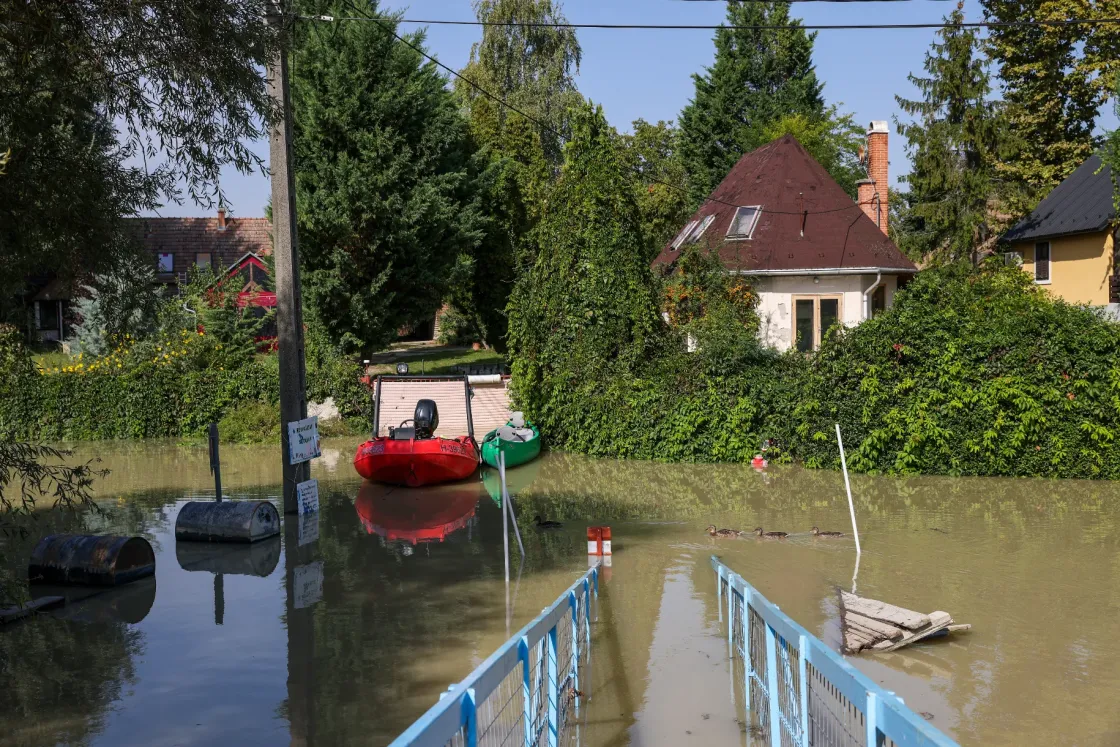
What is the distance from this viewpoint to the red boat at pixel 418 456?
63.7 ft

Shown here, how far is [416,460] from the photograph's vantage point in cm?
1945

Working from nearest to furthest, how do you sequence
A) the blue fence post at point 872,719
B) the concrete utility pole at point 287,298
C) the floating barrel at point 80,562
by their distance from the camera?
the blue fence post at point 872,719
the floating barrel at point 80,562
the concrete utility pole at point 287,298

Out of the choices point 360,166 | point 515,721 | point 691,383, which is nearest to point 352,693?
point 515,721

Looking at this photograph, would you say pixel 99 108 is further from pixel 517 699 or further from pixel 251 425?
pixel 251 425

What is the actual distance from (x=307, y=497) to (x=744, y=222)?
18207mm

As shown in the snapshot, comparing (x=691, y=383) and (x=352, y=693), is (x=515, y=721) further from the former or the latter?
(x=691, y=383)

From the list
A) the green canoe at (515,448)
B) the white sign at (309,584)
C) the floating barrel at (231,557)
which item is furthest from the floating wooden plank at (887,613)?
the green canoe at (515,448)

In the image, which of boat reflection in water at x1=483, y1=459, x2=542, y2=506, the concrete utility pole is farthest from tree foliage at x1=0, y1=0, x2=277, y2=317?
boat reflection in water at x1=483, y1=459, x2=542, y2=506

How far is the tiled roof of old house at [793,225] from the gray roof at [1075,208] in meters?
9.24

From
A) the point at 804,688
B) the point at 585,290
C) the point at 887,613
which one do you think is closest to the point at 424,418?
the point at 585,290

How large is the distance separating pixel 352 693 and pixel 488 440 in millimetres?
13295

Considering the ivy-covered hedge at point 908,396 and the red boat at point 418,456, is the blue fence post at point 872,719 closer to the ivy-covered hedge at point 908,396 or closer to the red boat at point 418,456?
the red boat at point 418,456

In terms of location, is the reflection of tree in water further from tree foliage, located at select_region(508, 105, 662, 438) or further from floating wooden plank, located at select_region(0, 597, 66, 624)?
tree foliage, located at select_region(508, 105, 662, 438)

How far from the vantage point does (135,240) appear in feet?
40.4
